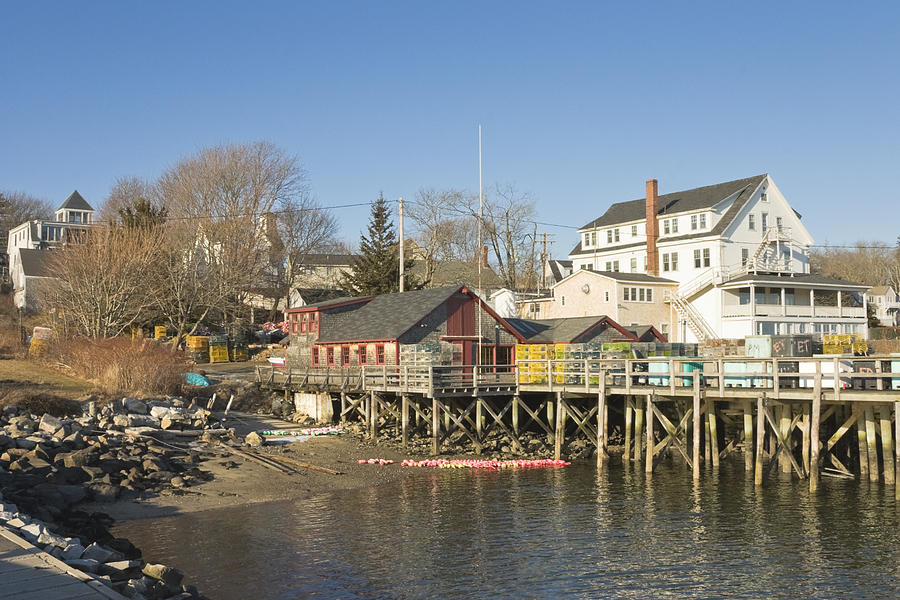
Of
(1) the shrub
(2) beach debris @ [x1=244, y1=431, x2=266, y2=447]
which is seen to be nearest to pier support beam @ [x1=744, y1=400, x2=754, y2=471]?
(2) beach debris @ [x1=244, y1=431, x2=266, y2=447]

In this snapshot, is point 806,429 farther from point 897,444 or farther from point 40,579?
point 40,579

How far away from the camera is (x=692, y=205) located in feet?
208

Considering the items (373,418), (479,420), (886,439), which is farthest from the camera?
(373,418)

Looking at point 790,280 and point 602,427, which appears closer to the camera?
point 602,427

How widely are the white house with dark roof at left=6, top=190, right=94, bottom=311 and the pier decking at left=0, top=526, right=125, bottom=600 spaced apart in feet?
158

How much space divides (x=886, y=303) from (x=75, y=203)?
10101cm

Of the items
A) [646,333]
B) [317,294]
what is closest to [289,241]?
[317,294]

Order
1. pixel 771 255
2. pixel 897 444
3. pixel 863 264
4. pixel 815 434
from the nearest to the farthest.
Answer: pixel 897 444
pixel 815 434
pixel 771 255
pixel 863 264

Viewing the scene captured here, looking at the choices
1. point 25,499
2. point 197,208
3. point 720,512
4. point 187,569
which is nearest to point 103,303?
point 197,208

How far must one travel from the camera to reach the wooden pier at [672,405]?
80.1 ft

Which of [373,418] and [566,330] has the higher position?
[566,330]

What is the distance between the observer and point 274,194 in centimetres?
6919

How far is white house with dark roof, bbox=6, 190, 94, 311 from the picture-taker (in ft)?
250

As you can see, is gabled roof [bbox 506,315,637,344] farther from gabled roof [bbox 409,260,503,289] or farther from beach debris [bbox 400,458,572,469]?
gabled roof [bbox 409,260,503,289]
